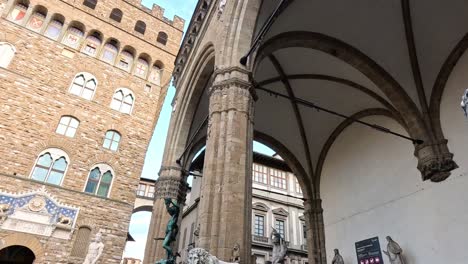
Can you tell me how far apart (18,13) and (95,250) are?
11.8 meters

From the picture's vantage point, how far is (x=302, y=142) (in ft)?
39.6

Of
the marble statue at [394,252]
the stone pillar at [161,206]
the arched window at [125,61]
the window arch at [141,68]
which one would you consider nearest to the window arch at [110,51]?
the arched window at [125,61]

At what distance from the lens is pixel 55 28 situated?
50.9 feet

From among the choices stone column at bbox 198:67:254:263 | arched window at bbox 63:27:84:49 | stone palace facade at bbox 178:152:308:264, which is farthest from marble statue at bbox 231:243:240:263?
arched window at bbox 63:27:84:49


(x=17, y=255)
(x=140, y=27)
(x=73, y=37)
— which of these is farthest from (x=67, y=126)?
(x=140, y=27)

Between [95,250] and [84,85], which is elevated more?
[84,85]

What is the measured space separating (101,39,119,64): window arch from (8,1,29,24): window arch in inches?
150

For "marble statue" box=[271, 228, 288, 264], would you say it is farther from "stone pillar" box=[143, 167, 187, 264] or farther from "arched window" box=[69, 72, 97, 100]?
"arched window" box=[69, 72, 97, 100]

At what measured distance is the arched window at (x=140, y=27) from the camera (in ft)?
60.1

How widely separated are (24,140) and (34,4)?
286 inches

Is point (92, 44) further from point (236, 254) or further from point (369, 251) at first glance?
point (369, 251)

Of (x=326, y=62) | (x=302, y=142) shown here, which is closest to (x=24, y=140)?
(x=302, y=142)

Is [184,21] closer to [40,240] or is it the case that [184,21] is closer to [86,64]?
[86,64]

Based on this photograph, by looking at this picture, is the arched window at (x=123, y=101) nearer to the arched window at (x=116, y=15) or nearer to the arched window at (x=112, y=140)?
the arched window at (x=112, y=140)
